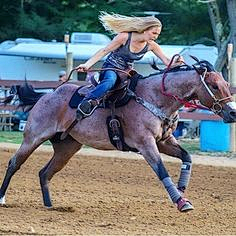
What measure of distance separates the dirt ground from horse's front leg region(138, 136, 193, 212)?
22 cm

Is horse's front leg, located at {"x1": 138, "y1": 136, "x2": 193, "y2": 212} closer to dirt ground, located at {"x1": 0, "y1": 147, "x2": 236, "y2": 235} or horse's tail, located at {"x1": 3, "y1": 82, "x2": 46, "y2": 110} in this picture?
dirt ground, located at {"x1": 0, "y1": 147, "x2": 236, "y2": 235}

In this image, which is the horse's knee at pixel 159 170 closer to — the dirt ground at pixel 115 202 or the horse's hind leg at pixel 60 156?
the dirt ground at pixel 115 202

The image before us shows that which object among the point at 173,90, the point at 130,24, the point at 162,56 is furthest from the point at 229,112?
the point at 130,24

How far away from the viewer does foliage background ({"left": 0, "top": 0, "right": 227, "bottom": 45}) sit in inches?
1244

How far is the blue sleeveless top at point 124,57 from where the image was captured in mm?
9452

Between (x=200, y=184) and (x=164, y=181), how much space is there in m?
3.32

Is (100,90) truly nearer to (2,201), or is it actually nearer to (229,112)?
(229,112)

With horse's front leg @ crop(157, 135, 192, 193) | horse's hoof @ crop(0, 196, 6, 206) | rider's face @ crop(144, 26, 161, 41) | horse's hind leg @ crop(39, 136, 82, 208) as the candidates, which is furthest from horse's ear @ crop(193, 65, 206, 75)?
horse's hoof @ crop(0, 196, 6, 206)

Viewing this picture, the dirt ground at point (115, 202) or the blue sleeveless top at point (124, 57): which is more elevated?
the blue sleeveless top at point (124, 57)

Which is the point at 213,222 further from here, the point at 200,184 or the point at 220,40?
the point at 220,40

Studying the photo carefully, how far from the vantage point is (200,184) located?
12.0 meters

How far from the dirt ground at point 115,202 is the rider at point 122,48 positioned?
118cm

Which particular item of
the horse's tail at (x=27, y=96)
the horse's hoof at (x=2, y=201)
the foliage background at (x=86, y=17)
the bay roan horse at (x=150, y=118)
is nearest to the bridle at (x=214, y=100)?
the bay roan horse at (x=150, y=118)

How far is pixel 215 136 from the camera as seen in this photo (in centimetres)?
1656
